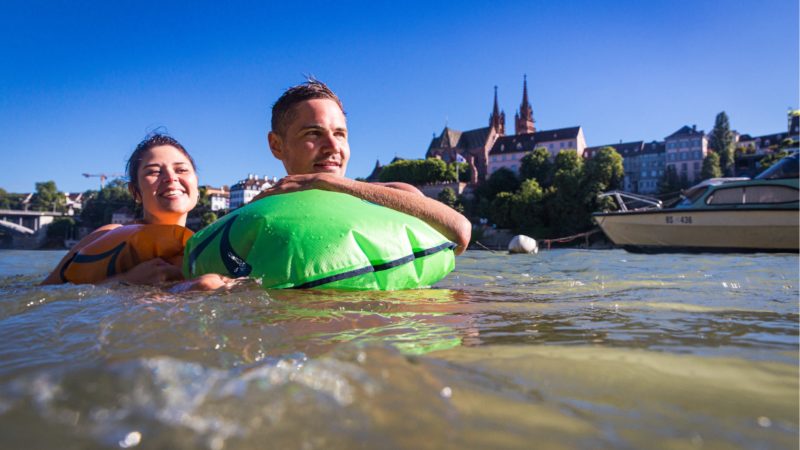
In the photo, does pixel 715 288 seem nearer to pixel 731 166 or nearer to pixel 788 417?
pixel 788 417

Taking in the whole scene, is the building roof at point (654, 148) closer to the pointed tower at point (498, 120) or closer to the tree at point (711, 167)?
the tree at point (711, 167)

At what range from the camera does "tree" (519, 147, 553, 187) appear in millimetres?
57188

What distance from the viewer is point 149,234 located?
302cm

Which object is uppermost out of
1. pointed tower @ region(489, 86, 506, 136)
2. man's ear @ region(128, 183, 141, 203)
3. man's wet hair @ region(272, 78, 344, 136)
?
pointed tower @ region(489, 86, 506, 136)

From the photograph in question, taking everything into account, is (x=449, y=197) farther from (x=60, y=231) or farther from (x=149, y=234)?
(x=60, y=231)

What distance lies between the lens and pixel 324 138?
3148mm

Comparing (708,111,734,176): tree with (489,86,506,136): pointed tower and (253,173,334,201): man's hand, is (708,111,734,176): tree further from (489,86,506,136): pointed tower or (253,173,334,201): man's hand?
(253,173,334,201): man's hand

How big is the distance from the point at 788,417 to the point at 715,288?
8.99 feet

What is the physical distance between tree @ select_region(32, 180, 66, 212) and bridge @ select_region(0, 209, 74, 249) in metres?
13.5

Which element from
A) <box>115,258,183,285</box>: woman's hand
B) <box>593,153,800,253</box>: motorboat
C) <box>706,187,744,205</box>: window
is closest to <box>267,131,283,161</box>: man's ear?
<box>115,258,183,285</box>: woman's hand

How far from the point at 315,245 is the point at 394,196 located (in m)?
0.79

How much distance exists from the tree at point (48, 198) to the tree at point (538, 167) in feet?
284

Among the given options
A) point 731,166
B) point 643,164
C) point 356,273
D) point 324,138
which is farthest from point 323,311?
point 643,164

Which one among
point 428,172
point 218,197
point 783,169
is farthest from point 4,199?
point 783,169
